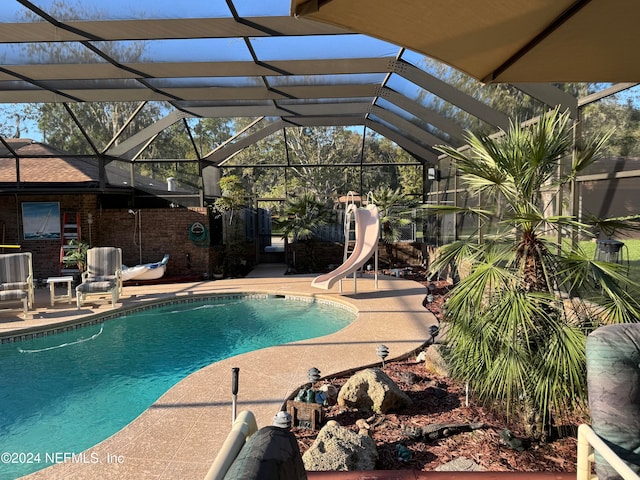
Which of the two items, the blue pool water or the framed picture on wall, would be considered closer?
the blue pool water

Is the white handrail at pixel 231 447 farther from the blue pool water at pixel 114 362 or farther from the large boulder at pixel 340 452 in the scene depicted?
the blue pool water at pixel 114 362

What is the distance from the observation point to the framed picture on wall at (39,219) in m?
12.9

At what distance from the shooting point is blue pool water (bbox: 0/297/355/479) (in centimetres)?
455

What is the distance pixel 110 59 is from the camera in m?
7.25

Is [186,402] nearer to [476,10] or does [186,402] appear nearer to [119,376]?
[119,376]

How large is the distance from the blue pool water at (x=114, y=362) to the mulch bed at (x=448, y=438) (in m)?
2.56

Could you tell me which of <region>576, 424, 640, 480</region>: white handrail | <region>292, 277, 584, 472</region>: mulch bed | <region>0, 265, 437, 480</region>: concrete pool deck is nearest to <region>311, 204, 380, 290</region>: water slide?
<region>0, 265, 437, 480</region>: concrete pool deck

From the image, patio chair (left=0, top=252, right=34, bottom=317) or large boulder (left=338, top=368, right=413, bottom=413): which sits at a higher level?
patio chair (left=0, top=252, right=34, bottom=317)

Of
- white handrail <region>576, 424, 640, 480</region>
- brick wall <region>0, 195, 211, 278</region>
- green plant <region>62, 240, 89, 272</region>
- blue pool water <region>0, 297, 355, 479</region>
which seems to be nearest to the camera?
white handrail <region>576, 424, 640, 480</region>

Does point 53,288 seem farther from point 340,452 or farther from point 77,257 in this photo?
point 340,452

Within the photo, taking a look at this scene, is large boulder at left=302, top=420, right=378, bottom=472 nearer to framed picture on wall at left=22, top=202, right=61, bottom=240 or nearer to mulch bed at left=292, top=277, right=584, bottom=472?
mulch bed at left=292, top=277, right=584, bottom=472

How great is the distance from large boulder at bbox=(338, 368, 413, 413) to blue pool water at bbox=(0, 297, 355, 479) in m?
2.57

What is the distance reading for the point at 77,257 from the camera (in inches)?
451

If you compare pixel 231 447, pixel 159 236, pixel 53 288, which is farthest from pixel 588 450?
pixel 159 236
